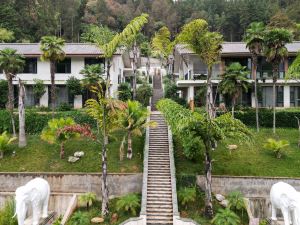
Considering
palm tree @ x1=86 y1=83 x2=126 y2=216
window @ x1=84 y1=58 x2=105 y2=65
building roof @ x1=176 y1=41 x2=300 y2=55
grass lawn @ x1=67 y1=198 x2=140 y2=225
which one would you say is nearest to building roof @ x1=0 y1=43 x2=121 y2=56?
window @ x1=84 y1=58 x2=105 y2=65

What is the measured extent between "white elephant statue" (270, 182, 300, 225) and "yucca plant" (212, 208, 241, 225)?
93.1 inches

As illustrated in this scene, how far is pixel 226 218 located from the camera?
21.5 m

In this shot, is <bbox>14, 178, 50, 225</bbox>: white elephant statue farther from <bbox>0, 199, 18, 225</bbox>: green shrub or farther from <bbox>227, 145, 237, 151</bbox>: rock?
<bbox>227, 145, 237, 151</bbox>: rock

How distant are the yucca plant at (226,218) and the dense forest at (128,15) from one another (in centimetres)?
4299

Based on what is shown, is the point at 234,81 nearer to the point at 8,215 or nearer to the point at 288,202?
the point at 288,202

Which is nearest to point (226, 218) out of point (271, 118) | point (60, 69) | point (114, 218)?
point (114, 218)

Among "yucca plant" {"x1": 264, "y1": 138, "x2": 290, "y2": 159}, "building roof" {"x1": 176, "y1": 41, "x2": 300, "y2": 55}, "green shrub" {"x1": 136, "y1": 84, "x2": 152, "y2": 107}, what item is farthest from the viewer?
"green shrub" {"x1": 136, "y1": 84, "x2": 152, "y2": 107}

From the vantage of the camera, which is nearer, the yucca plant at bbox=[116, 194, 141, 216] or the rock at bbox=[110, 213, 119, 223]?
the rock at bbox=[110, 213, 119, 223]

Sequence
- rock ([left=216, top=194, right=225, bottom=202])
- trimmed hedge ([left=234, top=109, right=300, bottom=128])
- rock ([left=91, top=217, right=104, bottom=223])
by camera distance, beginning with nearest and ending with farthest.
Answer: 1. rock ([left=91, top=217, right=104, bottom=223])
2. rock ([left=216, top=194, right=225, bottom=202])
3. trimmed hedge ([left=234, top=109, right=300, bottom=128])

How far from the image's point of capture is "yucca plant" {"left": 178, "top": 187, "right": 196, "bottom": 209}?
24302mm

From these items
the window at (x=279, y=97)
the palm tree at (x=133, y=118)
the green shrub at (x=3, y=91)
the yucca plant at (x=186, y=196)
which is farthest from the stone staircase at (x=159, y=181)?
the green shrub at (x=3, y=91)

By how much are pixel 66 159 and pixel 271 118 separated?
2021 cm

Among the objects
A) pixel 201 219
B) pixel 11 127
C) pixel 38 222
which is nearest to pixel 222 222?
pixel 201 219

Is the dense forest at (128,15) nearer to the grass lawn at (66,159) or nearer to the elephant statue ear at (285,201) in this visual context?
the grass lawn at (66,159)
